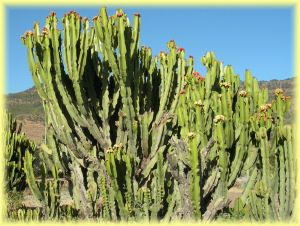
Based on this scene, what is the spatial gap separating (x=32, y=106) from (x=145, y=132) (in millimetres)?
75909

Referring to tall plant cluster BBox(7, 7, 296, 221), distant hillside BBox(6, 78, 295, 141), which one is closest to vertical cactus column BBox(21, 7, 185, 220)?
tall plant cluster BBox(7, 7, 296, 221)

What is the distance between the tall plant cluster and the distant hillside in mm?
44197

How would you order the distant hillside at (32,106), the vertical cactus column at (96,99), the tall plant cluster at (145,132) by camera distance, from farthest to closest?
the distant hillside at (32,106) < the vertical cactus column at (96,99) < the tall plant cluster at (145,132)

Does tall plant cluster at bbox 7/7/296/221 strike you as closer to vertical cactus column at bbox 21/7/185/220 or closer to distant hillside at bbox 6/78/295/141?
vertical cactus column at bbox 21/7/185/220

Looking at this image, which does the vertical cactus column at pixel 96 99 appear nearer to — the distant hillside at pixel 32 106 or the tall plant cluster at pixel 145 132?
the tall plant cluster at pixel 145 132

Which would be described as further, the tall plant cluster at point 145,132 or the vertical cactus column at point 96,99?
the vertical cactus column at point 96,99

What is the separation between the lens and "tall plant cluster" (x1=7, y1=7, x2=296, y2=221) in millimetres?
6492

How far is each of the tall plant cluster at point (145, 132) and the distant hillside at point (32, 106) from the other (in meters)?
44.2

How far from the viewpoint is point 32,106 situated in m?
79.8

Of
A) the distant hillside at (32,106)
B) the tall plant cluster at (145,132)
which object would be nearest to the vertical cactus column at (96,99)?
the tall plant cluster at (145,132)

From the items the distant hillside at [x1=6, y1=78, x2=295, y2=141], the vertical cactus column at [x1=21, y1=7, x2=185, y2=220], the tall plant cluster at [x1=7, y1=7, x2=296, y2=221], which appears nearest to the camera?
the tall plant cluster at [x1=7, y1=7, x2=296, y2=221]

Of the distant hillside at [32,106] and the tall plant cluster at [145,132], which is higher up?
the distant hillside at [32,106]

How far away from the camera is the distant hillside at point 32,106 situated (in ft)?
197

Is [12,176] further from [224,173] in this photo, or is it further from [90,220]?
[224,173]
